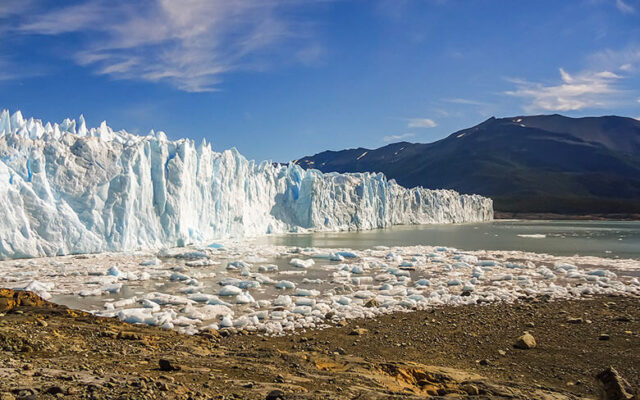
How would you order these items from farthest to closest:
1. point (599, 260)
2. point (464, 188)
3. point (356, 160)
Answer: point (356, 160) < point (464, 188) < point (599, 260)

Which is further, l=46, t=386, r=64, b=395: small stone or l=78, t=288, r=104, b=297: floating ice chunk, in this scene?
l=78, t=288, r=104, b=297: floating ice chunk

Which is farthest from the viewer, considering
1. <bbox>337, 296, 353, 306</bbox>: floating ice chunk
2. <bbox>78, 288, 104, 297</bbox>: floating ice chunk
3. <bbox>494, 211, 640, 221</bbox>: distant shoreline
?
<bbox>494, 211, 640, 221</bbox>: distant shoreline

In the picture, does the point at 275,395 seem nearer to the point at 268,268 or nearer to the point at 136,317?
the point at 136,317

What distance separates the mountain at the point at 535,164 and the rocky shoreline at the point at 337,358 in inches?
3248

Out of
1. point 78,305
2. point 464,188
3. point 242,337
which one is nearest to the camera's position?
point 242,337

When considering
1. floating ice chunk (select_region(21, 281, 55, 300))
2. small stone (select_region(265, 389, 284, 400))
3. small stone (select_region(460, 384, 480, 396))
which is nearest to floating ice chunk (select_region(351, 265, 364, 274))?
floating ice chunk (select_region(21, 281, 55, 300))

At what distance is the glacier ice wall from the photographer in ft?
50.3

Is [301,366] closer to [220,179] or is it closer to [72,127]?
[72,127]

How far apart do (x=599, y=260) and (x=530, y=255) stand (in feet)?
8.24

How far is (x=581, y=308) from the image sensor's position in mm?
8445

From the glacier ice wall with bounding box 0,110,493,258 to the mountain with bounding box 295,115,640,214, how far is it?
234ft

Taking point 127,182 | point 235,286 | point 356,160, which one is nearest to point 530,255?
point 235,286

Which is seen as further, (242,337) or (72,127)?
(72,127)

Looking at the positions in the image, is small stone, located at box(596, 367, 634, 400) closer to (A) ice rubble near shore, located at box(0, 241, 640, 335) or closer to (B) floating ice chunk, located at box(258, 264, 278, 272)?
(A) ice rubble near shore, located at box(0, 241, 640, 335)
